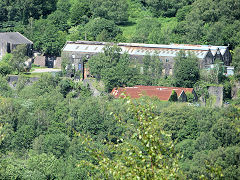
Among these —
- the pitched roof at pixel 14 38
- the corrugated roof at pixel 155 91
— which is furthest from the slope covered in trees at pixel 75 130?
the pitched roof at pixel 14 38

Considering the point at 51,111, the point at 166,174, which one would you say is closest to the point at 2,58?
the point at 51,111

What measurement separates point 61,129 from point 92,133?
214 centimetres

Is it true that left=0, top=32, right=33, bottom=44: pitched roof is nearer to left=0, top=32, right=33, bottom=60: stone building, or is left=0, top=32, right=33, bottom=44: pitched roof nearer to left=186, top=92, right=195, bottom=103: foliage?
left=0, top=32, right=33, bottom=60: stone building

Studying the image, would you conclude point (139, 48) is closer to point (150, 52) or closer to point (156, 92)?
point (150, 52)

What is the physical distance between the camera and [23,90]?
44156 millimetres

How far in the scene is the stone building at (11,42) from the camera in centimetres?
5106

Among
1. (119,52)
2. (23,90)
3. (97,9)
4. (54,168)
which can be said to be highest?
(97,9)

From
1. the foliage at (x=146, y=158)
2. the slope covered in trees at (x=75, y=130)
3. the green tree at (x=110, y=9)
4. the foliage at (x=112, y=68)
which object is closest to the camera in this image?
the foliage at (x=146, y=158)

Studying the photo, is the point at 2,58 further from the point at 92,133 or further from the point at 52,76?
the point at 92,133

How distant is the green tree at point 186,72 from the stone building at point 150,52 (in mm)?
1618

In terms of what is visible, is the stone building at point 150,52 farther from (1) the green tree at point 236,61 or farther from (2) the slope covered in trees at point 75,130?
(2) the slope covered in trees at point 75,130

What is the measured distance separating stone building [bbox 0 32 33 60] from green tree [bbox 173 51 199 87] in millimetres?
15268

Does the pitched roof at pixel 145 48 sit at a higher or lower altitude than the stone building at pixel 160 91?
higher

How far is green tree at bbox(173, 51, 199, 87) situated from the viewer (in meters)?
42.4
